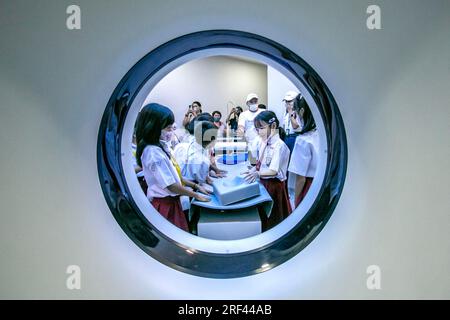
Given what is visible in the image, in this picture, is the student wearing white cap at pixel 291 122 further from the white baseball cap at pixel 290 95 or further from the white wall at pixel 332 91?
the white wall at pixel 332 91

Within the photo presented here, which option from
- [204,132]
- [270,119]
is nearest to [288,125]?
[270,119]

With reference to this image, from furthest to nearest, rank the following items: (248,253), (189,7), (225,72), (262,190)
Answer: (225,72), (262,190), (248,253), (189,7)

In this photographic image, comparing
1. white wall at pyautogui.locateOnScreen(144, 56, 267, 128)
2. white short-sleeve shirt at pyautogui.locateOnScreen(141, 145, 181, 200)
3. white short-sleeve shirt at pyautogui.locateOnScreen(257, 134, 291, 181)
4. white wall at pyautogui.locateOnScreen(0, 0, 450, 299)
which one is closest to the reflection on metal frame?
white wall at pyautogui.locateOnScreen(0, 0, 450, 299)

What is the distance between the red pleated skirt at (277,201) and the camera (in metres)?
2.55

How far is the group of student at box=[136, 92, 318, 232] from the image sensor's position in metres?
1.98

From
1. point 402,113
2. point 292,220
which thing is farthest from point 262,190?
point 402,113

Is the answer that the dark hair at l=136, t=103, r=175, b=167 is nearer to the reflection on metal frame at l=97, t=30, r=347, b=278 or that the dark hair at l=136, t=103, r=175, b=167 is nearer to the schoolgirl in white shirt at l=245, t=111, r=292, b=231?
the schoolgirl in white shirt at l=245, t=111, r=292, b=231

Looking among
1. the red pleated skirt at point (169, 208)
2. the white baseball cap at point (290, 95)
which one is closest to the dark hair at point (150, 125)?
the red pleated skirt at point (169, 208)

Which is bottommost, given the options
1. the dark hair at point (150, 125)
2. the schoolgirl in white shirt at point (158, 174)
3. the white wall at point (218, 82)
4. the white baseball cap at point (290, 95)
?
the schoolgirl in white shirt at point (158, 174)

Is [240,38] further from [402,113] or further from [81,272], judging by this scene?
[81,272]

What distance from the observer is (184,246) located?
2.89ft

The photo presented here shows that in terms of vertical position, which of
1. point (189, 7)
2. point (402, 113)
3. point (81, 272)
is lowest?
point (81, 272)

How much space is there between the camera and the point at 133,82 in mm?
786
